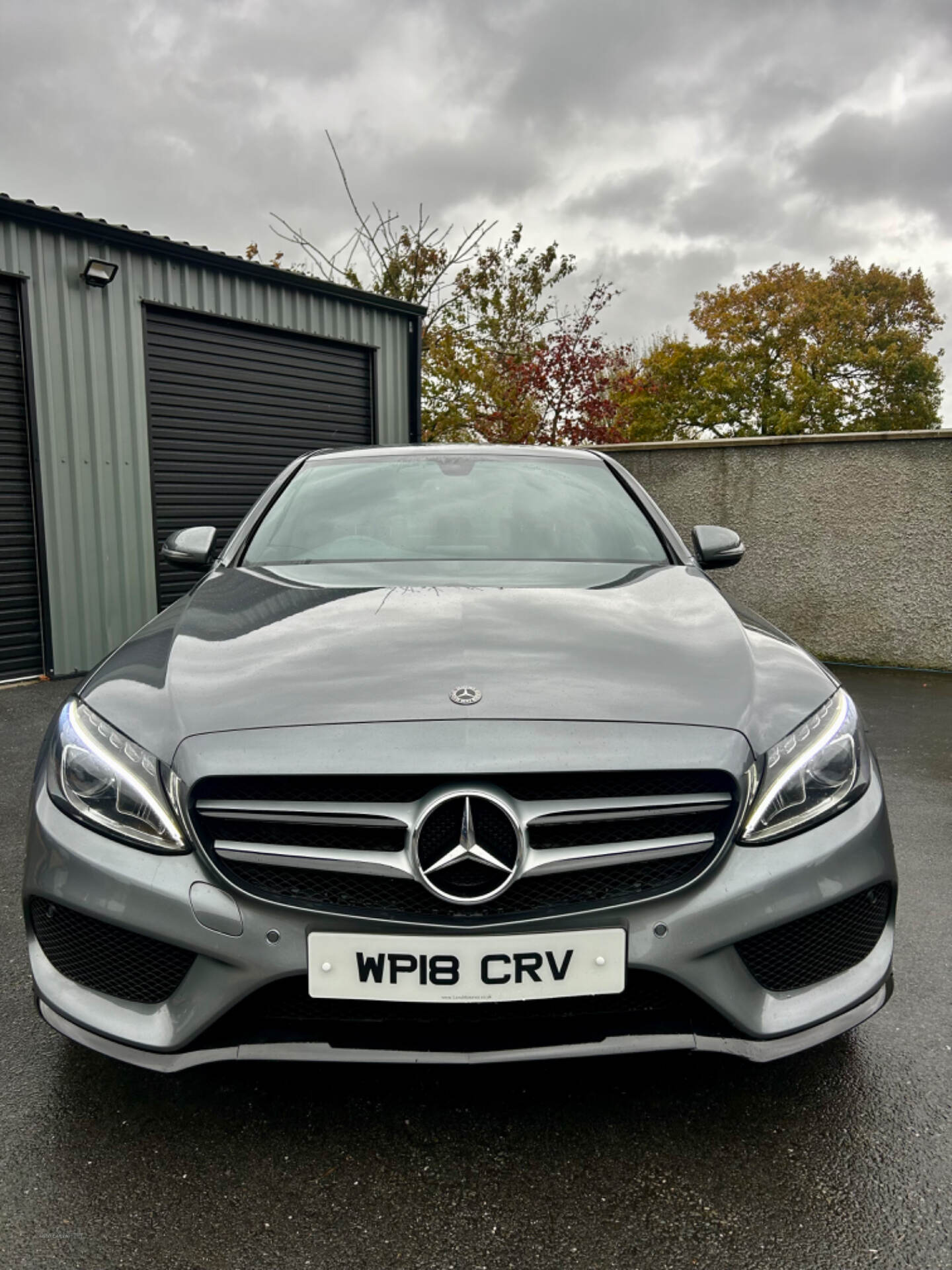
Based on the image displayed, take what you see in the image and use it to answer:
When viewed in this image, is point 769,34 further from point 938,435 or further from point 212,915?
point 212,915

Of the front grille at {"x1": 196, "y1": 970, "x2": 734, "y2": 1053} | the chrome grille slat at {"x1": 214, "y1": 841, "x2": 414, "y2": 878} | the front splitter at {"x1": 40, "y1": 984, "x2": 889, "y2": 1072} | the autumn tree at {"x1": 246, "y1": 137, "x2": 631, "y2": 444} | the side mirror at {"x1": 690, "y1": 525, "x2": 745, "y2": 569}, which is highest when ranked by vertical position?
the autumn tree at {"x1": 246, "y1": 137, "x2": 631, "y2": 444}

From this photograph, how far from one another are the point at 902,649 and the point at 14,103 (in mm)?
18422

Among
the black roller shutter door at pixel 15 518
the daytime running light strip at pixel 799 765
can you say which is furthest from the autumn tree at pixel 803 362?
the daytime running light strip at pixel 799 765

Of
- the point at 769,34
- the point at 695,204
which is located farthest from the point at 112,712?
the point at 695,204

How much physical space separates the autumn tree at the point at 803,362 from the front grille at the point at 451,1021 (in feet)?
102

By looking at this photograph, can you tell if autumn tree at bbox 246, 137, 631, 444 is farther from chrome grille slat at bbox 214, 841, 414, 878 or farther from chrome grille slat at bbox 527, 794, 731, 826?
chrome grille slat at bbox 214, 841, 414, 878

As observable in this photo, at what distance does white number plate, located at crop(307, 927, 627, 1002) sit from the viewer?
57.0 inches

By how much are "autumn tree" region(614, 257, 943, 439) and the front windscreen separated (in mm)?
29276

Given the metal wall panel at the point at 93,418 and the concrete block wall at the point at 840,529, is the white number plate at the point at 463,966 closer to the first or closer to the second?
the metal wall panel at the point at 93,418

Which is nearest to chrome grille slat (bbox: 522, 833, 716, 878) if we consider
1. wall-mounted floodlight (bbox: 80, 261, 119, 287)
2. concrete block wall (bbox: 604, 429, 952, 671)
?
concrete block wall (bbox: 604, 429, 952, 671)

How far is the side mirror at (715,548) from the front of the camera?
2971 millimetres

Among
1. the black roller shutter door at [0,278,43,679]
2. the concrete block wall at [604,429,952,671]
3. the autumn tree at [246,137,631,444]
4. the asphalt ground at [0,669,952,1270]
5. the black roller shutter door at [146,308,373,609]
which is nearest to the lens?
the asphalt ground at [0,669,952,1270]

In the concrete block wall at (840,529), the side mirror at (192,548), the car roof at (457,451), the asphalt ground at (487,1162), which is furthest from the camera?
the concrete block wall at (840,529)

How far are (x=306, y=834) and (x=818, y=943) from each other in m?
0.90
